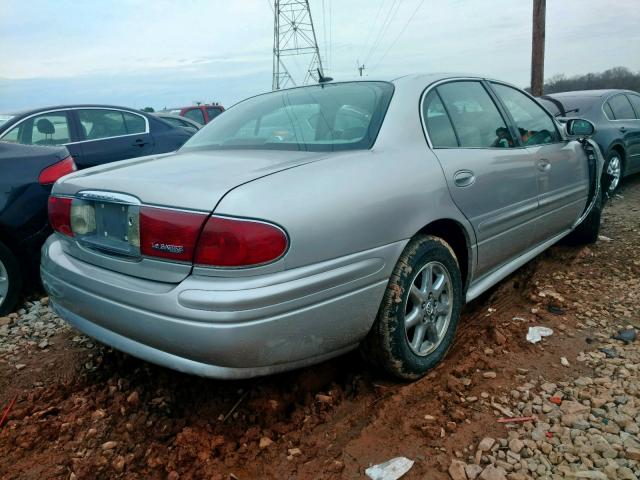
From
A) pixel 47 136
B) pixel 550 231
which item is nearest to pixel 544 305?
pixel 550 231

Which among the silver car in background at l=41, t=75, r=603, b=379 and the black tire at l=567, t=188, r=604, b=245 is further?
the black tire at l=567, t=188, r=604, b=245

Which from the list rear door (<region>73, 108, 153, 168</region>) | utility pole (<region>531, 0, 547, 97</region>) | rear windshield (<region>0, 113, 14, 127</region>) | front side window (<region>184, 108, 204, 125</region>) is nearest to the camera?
rear windshield (<region>0, 113, 14, 127</region>)

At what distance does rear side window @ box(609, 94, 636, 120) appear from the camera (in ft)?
23.0

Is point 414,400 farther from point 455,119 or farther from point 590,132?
point 590,132

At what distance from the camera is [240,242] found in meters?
1.80

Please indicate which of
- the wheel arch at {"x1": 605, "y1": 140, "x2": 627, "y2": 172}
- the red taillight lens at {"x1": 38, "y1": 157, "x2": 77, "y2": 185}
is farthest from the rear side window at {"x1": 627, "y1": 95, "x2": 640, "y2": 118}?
the red taillight lens at {"x1": 38, "y1": 157, "x2": 77, "y2": 185}

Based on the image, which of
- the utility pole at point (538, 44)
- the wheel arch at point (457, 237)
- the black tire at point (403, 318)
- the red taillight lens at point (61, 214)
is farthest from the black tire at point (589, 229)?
the utility pole at point (538, 44)

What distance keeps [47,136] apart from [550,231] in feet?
16.6

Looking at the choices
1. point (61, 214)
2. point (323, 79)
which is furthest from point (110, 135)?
point (61, 214)

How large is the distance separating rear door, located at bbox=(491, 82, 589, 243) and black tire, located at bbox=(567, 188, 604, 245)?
0.32 metres

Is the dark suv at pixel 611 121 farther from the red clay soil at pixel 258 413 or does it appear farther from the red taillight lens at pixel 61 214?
the red taillight lens at pixel 61 214

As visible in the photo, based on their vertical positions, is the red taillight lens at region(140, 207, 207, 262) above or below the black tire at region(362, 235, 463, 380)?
above

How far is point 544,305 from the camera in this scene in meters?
3.35

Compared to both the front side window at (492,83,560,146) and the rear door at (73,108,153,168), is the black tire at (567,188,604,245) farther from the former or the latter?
the rear door at (73,108,153,168)
